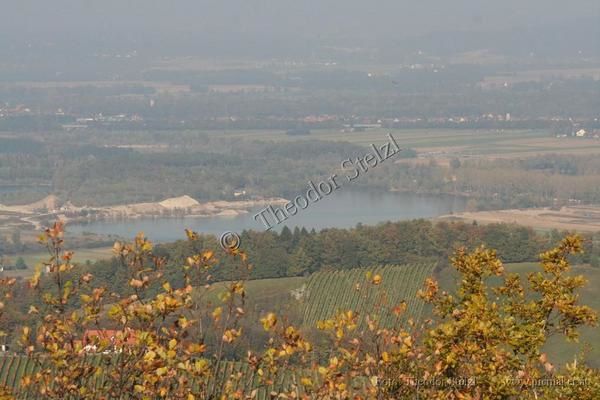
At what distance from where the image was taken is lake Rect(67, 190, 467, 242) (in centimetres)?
4278

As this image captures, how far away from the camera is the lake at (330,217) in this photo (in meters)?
42.8

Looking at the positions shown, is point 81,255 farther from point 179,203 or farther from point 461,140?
point 461,140

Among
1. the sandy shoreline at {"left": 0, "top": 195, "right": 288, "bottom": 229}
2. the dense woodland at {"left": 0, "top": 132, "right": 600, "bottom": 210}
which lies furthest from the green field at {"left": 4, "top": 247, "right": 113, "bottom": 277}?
the dense woodland at {"left": 0, "top": 132, "right": 600, "bottom": 210}

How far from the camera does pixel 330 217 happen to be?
4697 centimetres

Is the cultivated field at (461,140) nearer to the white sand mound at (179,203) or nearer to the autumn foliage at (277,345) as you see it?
the white sand mound at (179,203)

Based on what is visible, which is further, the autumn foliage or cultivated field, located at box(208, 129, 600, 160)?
cultivated field, located at box(208, 129, 600, 160)

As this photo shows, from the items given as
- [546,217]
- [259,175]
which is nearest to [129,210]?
[259,175]

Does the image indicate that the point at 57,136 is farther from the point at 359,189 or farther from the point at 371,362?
the point at 371,362

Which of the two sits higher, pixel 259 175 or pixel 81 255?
pixel 81 255

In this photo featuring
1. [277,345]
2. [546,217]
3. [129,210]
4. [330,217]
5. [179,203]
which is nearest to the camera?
[277,345]

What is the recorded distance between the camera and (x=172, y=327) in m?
5.73

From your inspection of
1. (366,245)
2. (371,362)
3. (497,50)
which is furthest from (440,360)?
(497,50)

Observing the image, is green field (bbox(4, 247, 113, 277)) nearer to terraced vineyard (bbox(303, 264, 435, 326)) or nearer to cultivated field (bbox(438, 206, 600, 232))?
terraced vineyard (bbox(303, 264, 435, 326))

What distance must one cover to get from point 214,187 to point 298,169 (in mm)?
6137
